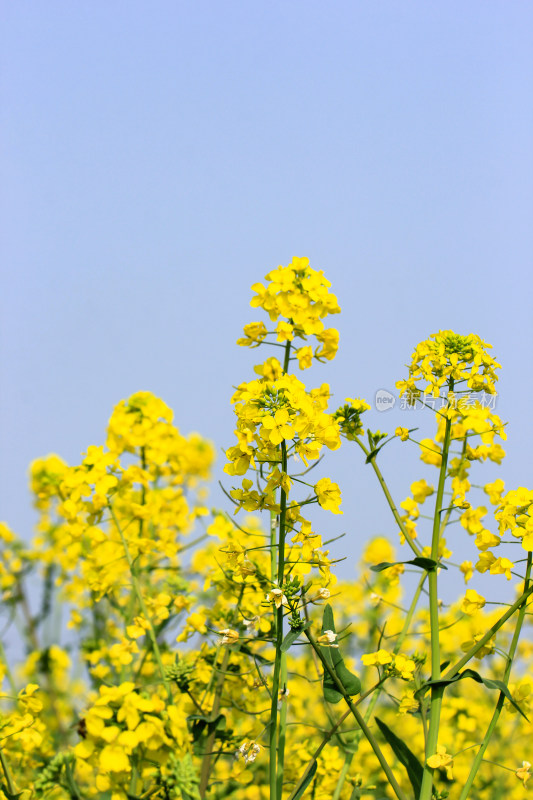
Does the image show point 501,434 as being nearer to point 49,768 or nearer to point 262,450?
point 262,450

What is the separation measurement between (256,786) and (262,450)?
6.66ft

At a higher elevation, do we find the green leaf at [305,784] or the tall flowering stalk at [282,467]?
the tall flowering stalk at [282,467]

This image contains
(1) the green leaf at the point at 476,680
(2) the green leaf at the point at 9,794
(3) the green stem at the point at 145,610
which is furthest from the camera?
(3) the green stem at the point at 145,610

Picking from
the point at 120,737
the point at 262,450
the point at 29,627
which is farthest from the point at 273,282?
the point at 29,627

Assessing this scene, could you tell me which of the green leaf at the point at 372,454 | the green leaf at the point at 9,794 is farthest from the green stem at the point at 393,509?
the green leaf at the point at 9,794

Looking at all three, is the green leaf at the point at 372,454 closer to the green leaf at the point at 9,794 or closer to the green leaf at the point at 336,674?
the green leaf at the point at 336,674

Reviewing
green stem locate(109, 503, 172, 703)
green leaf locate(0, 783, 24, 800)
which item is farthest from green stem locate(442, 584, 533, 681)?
green leaf locate(0, 783, 24, 800)

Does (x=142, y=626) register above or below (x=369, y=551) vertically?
below

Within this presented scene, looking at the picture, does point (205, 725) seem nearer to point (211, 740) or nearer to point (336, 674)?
point (211, 740)

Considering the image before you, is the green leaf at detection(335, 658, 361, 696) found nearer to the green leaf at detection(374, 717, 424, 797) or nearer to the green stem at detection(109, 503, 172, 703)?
the green leaf at detection(374, 717, 424, 797)

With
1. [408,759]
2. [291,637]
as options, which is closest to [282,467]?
[291,637]

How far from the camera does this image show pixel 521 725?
4.26 meters

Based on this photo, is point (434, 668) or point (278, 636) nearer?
point (278, 636)

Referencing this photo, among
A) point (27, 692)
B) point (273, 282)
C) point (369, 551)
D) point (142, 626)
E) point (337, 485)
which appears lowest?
point (27, 692)
